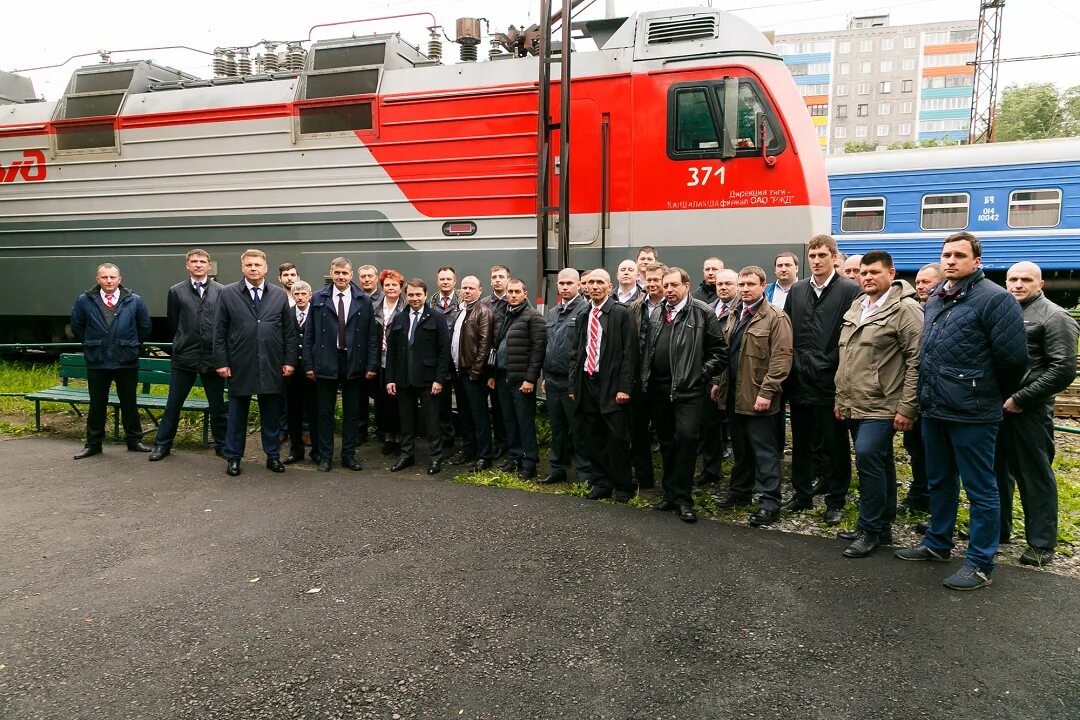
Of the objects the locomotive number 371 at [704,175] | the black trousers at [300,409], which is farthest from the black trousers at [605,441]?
the locomotive number 371 at [704,175]

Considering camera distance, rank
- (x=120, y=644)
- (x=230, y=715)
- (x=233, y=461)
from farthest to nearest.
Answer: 1. (x=233, y=461)
2. (x=120, y=644)
3. (x=230, y=715)

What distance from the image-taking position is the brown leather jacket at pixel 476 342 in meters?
6.71

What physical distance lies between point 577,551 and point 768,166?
4839 millimetres

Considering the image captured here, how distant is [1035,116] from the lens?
35594 millimetres

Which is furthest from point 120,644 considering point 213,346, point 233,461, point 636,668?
point 213,346

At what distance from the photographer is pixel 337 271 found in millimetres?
6770

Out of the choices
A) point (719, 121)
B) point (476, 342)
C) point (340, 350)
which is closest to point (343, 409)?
point (340, 350)

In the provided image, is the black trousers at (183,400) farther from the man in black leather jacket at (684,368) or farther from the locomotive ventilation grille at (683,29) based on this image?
the locomotive ventilation grille at (683,29)

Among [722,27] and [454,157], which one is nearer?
[722,27]

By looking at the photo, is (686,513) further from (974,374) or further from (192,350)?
(192,350)

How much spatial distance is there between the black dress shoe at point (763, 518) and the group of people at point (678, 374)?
0.05 ft

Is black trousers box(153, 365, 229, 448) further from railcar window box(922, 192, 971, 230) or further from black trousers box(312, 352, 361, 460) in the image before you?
railcar window box(922, 192, 971, 230)

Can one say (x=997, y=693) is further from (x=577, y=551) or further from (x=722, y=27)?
(x=722, y=27)

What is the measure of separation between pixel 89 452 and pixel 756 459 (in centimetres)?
607
